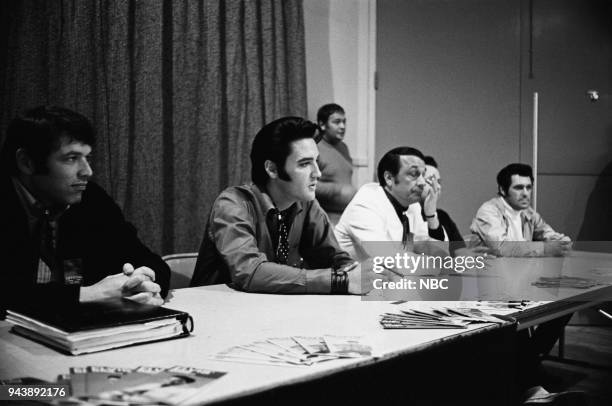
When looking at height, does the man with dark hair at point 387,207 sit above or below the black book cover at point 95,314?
above

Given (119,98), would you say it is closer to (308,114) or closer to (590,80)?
(308,114)

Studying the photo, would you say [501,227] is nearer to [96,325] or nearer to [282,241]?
[282,241]

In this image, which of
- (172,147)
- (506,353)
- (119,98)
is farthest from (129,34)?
(506,353)

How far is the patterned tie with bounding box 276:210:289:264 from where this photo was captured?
2.16m

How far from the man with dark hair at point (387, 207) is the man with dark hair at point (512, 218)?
2.69 ft

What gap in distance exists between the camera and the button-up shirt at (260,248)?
5.95 feet

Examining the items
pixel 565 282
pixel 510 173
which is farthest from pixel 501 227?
pixel 565 282

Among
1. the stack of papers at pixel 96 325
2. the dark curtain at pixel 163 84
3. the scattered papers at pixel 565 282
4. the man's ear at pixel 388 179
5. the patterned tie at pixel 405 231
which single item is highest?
the dark curtain at pixel 163 84

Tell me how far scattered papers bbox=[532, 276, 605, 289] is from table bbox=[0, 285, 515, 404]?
0.66 m

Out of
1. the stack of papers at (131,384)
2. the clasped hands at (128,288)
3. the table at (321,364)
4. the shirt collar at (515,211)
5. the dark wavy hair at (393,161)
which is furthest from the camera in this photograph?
the shirt collar at (515,211)

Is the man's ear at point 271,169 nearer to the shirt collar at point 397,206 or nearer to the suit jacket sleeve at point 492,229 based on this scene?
the shirt collar at point 397,206

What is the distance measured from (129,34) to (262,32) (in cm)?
93

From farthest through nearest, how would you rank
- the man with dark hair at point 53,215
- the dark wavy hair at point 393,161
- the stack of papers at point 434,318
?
the dark wavy hair at point 393,161, the man with dark hair at point 53,215, the stack of papers at point 434,318

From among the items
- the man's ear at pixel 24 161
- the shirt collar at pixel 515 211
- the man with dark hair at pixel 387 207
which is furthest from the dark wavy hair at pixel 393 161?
the man's ear at pixel 24 161
